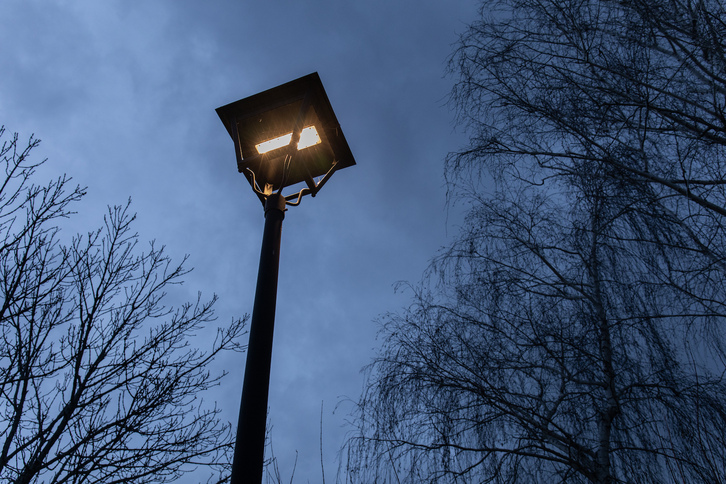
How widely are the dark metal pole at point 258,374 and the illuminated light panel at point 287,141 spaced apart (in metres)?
0.69

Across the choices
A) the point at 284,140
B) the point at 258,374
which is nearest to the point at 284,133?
the point at 284,140

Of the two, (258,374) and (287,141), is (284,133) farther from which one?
(258,374)

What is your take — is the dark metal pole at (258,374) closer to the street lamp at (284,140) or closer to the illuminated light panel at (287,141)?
the street lamp at (284,140)

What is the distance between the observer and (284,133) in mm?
3203

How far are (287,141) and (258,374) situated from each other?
1.69 m

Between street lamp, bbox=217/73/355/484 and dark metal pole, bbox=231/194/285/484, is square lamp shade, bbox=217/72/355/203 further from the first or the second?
dark metal pole, bbox=231/194/285/484

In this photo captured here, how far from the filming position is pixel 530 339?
4773 mm

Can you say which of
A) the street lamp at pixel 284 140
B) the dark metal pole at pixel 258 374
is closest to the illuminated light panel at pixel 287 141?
the street lamp at pixel 284 140

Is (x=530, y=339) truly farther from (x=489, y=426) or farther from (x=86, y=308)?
(x=86, y=308)

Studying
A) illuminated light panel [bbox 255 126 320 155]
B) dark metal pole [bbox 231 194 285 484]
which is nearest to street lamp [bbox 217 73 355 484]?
illuminated light panel [bbox 255 126 320 155]

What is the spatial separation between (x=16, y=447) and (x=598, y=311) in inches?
237

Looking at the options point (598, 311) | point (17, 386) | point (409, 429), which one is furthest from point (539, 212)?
point (17, 386)

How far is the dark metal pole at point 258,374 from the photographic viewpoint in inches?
73.5

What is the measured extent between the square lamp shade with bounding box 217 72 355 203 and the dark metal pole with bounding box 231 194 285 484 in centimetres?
56
